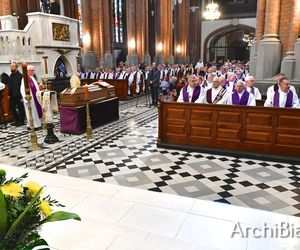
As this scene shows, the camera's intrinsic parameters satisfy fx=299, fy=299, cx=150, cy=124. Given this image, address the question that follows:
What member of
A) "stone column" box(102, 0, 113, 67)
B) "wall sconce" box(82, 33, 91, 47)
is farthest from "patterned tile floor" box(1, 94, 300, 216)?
"wall sconce" box(82, 33, 91, 47)

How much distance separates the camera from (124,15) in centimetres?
2862

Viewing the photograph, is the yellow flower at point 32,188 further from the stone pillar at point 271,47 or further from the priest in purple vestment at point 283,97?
the stone pillar at point 271,47

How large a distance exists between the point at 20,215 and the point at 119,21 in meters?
28.5

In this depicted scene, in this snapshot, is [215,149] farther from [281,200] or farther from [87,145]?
[87,145]

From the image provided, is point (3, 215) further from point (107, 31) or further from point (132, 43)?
point (132, 43)

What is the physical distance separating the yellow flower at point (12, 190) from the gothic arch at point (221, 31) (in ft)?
109

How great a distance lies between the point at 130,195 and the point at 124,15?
2749cm

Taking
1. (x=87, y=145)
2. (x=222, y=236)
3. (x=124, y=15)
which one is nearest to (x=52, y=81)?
(x=87, y=145)

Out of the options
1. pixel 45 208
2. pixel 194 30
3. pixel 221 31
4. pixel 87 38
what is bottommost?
pixel 45 208

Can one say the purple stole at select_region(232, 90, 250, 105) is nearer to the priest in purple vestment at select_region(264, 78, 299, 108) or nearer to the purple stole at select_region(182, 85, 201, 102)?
the priest in purple vestment at select_region(264, 78, 299, 108)

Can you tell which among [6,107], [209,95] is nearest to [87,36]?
[6,107]

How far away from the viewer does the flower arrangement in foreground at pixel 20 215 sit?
4.14 feet

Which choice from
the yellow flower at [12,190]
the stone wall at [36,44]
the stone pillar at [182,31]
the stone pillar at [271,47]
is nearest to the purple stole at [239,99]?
the stone pillar at [271,47]

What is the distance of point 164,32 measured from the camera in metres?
24.2
